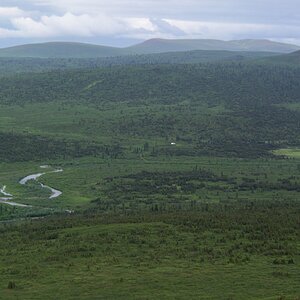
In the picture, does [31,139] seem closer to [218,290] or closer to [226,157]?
[226,157]

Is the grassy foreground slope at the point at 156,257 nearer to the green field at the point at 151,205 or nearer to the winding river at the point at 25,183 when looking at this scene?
the green field at the point at 151,205

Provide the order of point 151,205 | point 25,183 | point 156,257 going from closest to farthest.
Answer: point 156,257
point 151,205
point 25,183

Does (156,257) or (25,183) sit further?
(25,183)

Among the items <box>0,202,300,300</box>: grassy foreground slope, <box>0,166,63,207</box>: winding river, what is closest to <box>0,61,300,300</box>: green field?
<box>0,202,300,300</box>: grassy foreground slope

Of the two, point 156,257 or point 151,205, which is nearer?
point 156,257

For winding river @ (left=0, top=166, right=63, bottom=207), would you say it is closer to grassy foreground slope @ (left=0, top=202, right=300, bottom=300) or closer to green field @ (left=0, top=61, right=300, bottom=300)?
green field @ (left=0, top=61, right=300, bottom=300)

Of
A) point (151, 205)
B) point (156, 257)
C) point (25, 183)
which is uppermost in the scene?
point (156, 257)

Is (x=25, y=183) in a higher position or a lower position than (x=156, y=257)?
lower

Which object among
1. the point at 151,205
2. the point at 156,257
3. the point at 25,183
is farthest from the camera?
the point at 25,183

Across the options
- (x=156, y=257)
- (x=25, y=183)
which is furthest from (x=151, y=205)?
(x=156, y=257)

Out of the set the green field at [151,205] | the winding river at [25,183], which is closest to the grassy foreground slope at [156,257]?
the green field at [151,205]

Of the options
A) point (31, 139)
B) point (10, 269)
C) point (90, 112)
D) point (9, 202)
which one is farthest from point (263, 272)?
point (90, 112)

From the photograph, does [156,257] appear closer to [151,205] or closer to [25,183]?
[151,205]
